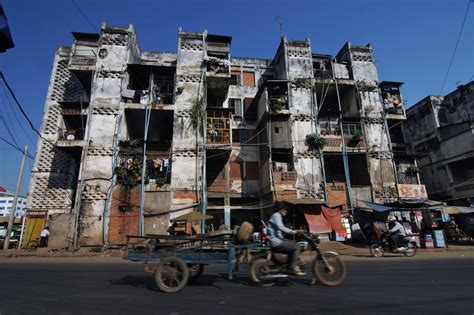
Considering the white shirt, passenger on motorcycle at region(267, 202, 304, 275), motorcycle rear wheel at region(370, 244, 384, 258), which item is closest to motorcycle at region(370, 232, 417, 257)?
motorcycle rear wheel at region(370, 244, 384, 258)

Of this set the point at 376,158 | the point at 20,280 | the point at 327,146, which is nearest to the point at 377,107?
the point at 376,158

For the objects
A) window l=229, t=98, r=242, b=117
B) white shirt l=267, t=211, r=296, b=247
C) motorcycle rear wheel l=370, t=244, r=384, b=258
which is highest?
window l=229, t=98, r=242, b=117

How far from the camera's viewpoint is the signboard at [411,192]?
22877mm

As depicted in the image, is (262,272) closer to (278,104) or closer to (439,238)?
(439,238)

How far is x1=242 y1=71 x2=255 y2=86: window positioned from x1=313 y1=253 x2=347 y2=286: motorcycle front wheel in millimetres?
24351

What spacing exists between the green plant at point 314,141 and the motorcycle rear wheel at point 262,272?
18.0 m

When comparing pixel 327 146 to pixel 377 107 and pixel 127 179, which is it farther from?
pixel 127 179

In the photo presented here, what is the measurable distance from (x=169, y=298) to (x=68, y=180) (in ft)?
69.8

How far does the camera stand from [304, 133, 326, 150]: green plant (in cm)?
2284

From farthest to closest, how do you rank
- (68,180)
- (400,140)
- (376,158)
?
(400,140), (376,158), (68,180)

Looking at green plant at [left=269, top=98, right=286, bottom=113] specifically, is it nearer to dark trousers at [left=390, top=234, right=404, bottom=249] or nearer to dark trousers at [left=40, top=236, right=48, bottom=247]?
dark trousers at [left=390, top=234, right=404, bottom=249]

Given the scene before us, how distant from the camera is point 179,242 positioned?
6.68m

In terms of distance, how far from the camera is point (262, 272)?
6219mm

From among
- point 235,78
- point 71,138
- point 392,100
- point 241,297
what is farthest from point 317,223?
point 71,138
